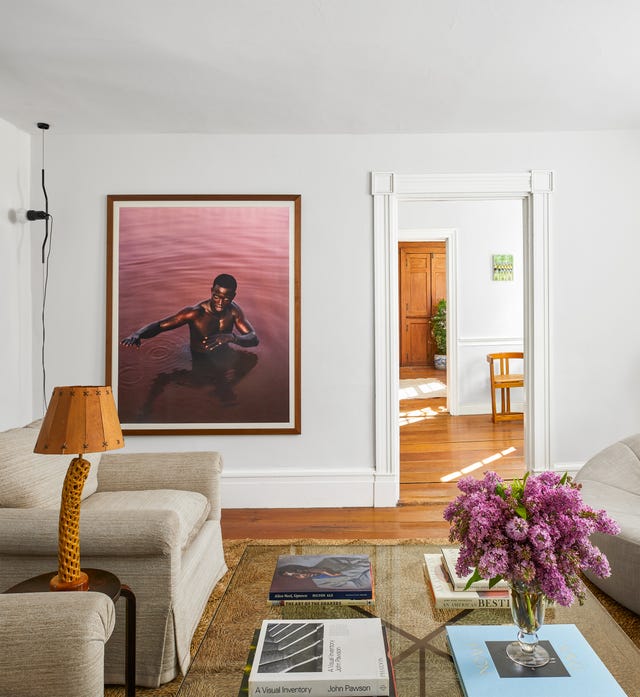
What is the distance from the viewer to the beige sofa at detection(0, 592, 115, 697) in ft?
3.79

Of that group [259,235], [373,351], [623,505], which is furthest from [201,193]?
[623,505]

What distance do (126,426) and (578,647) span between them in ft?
10.1

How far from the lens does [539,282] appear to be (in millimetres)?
3768

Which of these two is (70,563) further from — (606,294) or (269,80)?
(606,294)

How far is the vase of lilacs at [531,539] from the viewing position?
115cm

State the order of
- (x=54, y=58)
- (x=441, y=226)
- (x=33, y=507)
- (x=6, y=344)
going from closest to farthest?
(x=33, y=507), (x=54, y=58), (x=6, y=344), (x=441, y=226)

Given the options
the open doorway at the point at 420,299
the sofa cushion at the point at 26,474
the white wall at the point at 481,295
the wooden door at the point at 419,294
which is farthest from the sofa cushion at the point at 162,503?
the wooden door at the point at 419,294

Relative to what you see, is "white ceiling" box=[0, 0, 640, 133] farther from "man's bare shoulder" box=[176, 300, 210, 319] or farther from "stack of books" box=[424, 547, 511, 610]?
"stack of books" box=[424, 547, 511, 610]

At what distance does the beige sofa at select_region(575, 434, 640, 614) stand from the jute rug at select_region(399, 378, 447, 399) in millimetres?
5532

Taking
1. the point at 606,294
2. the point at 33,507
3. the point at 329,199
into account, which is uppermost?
the point at 329,199

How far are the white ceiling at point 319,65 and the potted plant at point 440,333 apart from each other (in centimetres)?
653

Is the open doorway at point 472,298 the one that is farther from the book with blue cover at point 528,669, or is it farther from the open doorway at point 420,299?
the book with blue cover at point 528,669

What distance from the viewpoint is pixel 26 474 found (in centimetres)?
205

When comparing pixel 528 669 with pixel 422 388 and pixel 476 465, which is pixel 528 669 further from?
pixel 422 388
